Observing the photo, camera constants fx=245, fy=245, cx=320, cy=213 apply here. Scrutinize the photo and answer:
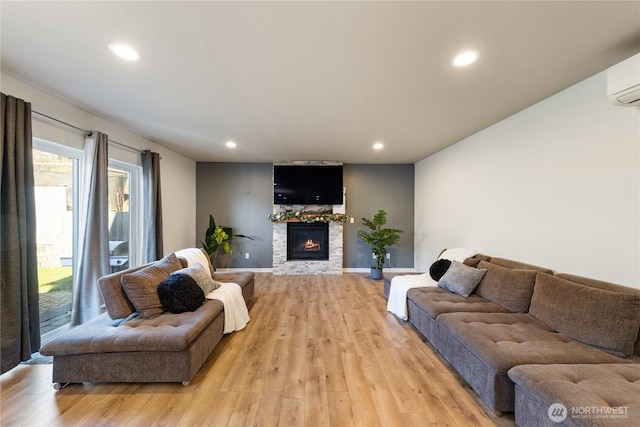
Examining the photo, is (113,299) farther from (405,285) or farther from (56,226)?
(405,285)

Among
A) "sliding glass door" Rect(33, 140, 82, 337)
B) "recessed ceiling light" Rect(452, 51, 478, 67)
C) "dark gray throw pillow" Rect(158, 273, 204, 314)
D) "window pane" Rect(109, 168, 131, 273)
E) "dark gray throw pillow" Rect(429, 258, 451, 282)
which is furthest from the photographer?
"window pane" Rect(109, 168, 131, 273)

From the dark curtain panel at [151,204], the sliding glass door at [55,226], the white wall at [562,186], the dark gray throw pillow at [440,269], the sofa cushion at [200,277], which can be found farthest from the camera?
the dark curtain panel at [151,204]

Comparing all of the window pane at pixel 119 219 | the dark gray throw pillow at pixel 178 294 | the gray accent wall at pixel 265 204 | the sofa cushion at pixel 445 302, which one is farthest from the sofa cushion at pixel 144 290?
the gray accent wall at pixel 265 204

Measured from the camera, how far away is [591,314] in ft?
6.00

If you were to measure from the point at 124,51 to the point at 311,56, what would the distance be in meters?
1.37

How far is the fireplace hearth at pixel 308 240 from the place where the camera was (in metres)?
5.79

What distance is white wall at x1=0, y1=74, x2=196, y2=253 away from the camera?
7.94 ft

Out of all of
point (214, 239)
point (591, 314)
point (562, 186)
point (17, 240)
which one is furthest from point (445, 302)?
point (214, 239)

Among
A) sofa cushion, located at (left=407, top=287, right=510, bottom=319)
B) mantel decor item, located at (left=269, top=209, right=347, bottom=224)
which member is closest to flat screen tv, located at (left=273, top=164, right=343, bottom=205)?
mantel decor item, located at (left=269, top=209, right=347, bottom=224)

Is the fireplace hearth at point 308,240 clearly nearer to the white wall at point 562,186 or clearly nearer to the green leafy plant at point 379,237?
the green leafy plant at point 379,237

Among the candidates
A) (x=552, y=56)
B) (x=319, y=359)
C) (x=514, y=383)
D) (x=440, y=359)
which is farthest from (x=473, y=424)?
(x=552, y=56)

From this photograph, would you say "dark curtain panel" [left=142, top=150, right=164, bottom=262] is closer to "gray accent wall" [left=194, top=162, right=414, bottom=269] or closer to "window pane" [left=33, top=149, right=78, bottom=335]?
"window pane" [left=33, top=149, right=78, bottom=335]

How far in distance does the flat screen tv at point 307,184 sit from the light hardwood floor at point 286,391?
3.23 metres

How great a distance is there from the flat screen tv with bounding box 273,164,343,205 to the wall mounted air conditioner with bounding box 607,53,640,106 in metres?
4.13
